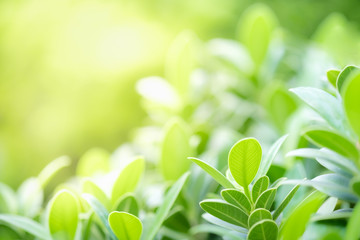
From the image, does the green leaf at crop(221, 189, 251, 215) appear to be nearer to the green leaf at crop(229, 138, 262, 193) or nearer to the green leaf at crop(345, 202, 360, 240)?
the green leaf at crop(229, 138, 262, 193)

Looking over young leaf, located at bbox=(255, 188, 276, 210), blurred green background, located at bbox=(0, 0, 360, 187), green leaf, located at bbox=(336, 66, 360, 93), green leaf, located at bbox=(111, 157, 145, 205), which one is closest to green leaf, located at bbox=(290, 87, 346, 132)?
green leaf, located at bbox=(336, 66, 360, 93)

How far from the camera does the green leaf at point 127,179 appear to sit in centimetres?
71

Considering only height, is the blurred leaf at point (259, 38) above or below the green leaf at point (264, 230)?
above

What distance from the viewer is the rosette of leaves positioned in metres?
0.56

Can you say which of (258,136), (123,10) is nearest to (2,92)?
(123,10)

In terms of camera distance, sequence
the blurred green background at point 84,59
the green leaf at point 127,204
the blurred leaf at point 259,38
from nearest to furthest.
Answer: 1. the green leaf at point 127,204
2. the blurred leaf at point 259,38
3. the blurred green background at point 84,59

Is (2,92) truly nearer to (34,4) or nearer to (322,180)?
(34,4)

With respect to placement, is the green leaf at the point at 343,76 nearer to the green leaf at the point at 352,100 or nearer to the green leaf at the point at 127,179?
the green leaf at the point at 352,100

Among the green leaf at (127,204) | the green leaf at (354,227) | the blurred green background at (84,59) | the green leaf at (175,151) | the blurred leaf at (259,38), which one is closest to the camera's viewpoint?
the green leaf at (354,227)

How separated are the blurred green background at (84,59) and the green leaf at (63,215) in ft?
5.31

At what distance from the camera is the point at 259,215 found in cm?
57

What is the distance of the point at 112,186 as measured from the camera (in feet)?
2.44

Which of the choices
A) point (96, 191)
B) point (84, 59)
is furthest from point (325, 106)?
point (84, 59)

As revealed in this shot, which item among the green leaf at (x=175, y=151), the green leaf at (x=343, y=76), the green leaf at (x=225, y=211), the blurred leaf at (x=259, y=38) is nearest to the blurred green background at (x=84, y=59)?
the blurred leaf at (x=259, y=38)
